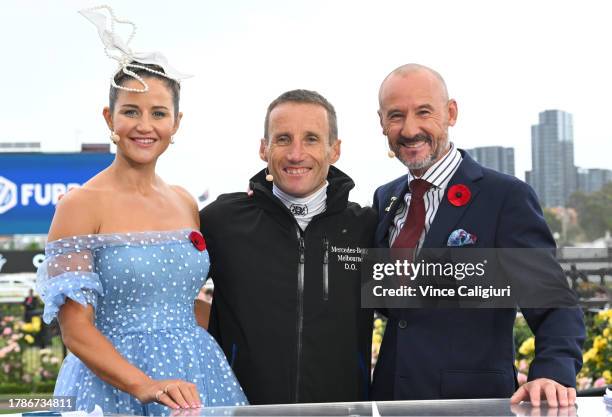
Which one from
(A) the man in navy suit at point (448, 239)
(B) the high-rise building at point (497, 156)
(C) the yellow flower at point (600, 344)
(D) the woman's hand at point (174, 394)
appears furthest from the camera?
(B) the high-rise building at point (497, 156)

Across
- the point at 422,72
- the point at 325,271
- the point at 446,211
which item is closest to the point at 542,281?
the point at 446,211

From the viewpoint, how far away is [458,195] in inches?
112

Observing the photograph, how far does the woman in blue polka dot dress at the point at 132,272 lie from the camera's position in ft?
8.36

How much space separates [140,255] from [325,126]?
775 millimetres

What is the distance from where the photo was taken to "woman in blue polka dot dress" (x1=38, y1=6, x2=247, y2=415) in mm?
2547

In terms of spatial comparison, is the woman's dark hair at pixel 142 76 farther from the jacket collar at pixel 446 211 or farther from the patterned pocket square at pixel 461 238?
the patterned pocket square at pixel 461 238

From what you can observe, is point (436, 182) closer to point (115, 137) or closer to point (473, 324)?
point (473, 324)

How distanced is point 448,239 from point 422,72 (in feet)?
1.94

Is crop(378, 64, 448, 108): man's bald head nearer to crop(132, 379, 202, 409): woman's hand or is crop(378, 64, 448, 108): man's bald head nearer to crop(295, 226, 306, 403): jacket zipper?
crop(295, 226, 306, 403): jacket zipper

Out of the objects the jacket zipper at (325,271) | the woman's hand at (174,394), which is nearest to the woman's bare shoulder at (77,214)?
the woman's hand at (174,394)

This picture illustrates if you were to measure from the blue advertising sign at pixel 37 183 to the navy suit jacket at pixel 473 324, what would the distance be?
7036mm

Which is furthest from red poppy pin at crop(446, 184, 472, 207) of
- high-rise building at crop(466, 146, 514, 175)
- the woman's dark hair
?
high-rise building at crop(466, 146, 514, 175)

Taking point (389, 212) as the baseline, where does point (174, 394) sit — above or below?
below

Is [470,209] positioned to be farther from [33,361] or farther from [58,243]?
[33,361]
